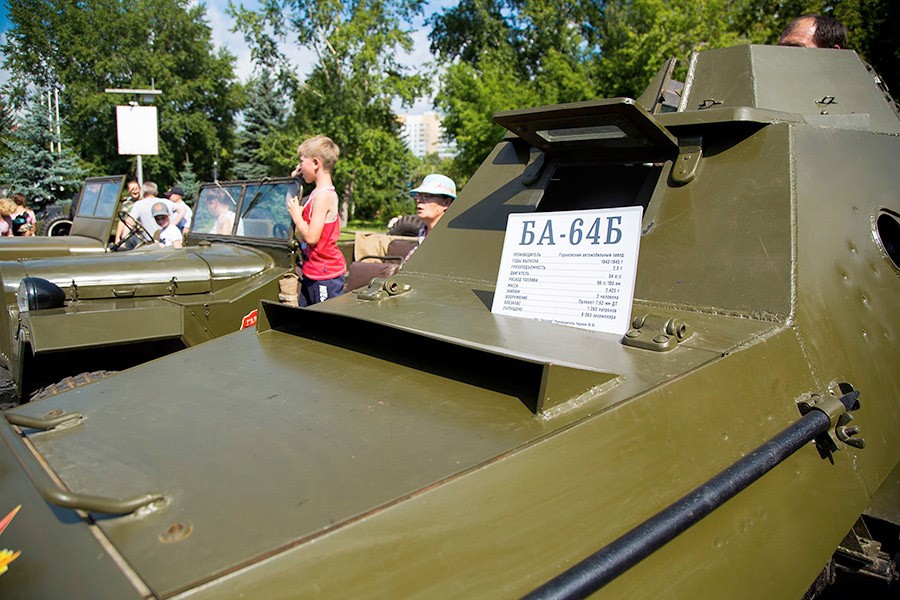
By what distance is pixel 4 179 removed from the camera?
20.0 m

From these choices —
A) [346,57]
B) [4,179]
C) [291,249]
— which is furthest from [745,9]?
[4,179]

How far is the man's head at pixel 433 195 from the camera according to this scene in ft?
15.2

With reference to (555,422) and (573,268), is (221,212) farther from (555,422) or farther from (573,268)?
(555,422)

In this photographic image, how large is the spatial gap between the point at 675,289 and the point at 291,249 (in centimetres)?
394

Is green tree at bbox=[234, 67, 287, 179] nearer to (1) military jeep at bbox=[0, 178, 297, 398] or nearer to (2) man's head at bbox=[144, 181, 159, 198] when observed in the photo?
(2) man's head at bbox=[144, 181, 159, 198]

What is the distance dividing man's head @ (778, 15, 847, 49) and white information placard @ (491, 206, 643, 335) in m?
2.07

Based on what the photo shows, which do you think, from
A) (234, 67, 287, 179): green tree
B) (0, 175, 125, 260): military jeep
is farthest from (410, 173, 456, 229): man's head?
(234, 67, 287, 179): green tree

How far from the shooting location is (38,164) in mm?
20578

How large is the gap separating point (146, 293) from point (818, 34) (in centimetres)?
453

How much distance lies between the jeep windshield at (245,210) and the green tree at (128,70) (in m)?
26.8

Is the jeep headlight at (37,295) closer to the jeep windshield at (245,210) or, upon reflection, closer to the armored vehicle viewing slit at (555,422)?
the jeep windshield at (245,210)

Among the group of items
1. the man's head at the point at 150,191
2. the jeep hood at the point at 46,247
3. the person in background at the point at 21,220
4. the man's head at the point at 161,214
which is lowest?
the person in background at the point at 21,220

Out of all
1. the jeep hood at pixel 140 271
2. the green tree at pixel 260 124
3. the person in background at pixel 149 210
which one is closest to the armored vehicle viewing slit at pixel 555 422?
the jeep hood at pixel 140 271

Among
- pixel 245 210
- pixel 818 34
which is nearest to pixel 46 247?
pixel 245 210
